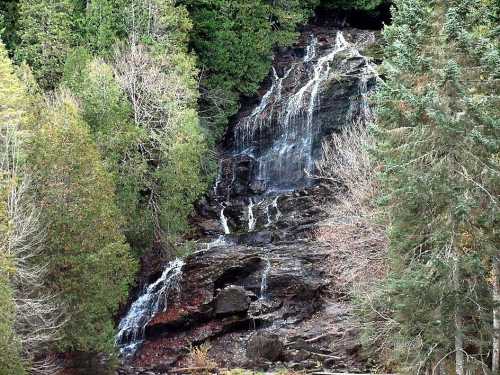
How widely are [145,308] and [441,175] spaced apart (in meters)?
→ 15.6

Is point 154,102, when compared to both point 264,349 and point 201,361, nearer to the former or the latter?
point 201,361

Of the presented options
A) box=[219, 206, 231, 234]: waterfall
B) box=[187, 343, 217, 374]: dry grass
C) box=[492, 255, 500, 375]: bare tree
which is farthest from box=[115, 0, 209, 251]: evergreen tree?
box=[492, 255, 500, 375]: bare tree

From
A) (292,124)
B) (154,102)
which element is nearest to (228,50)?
(292,124)

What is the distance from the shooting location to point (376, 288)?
677 inches

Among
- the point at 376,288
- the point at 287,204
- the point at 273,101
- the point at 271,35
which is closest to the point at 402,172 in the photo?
the point at 376,288

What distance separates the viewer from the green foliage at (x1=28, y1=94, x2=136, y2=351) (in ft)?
64.6

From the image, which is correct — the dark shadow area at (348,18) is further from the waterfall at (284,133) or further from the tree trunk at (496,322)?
the tree trunk at (496,322)

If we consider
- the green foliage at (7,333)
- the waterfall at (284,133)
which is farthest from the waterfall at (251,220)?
the green foliage at (7,333)

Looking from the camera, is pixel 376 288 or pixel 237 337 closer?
pixel 376 288

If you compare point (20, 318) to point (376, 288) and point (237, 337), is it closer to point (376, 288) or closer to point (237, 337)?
point (237, 337)

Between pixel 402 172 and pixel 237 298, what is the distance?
1267 centimetres

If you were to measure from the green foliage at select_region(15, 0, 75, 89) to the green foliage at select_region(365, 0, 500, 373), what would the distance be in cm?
2009

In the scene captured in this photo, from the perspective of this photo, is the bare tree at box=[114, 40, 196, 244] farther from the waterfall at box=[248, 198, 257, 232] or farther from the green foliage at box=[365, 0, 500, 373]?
the green foliage at box=[365, 0, 500, 373]

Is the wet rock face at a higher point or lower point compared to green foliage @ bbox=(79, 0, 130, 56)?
lower
